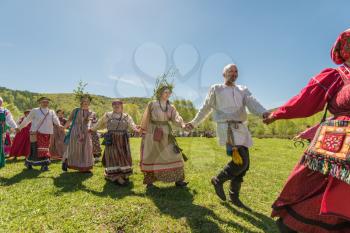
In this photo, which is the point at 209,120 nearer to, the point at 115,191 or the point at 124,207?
the point at 115,191

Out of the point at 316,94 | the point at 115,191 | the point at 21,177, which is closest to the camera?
the point at 316,94

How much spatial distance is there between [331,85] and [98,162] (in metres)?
9.97

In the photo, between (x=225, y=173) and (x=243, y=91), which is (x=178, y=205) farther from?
(x=243, y=91)

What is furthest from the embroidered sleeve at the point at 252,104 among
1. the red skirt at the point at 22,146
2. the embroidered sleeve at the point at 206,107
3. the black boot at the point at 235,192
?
the red skirt at the point at 22,146

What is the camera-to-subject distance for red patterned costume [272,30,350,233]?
9.07 feet

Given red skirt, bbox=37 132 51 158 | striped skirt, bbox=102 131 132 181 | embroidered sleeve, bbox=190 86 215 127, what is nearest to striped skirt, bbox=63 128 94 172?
red skirt, bbox=37 132 51 158

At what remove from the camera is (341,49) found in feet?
10.5

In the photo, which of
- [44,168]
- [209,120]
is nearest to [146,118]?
[44,168]

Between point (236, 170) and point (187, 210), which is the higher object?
point (236, 170)

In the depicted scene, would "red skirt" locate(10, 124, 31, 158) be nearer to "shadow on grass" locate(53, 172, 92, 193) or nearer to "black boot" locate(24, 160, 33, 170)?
"black boot" locate(24, 160, 33, 170)

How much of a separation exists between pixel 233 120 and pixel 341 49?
8.42 feet

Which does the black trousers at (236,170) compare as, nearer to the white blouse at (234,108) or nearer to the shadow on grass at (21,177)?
the white blouse at (234,108)

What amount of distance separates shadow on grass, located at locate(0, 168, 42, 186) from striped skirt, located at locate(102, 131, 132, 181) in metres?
2.45

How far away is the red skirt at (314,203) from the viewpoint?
8.96 feet
